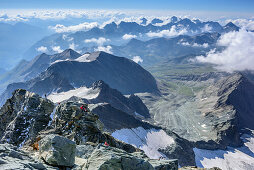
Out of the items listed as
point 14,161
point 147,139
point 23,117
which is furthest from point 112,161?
point 147,139

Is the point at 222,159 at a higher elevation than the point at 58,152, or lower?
lower

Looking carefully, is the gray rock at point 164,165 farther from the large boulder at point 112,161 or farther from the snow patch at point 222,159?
the snow patch at point 222,159

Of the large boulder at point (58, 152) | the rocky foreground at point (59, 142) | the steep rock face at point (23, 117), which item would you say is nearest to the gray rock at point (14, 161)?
the rocky foreground at point (59, 142)

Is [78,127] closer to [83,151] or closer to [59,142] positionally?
[83,151]

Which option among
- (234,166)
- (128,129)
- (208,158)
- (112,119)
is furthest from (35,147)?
(234,166)

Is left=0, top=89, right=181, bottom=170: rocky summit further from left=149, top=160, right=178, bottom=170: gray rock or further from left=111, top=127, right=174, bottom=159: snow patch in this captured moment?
left=111, top=127, right=174, bottom=159: snow patch

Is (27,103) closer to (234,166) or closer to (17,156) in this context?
(17,156)
